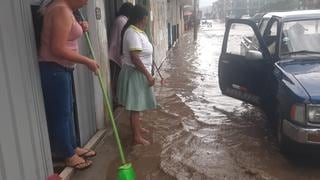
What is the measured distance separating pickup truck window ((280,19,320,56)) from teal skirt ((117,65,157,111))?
193 centimetres

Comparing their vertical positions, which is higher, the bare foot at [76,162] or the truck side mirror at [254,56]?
the truck side mirror at [254,56]

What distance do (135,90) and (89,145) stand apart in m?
0.93

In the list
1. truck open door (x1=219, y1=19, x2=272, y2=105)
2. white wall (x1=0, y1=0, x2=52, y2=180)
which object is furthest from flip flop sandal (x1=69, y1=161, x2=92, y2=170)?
truck open door (x1=219, y1=19, x2=272, y2=105)

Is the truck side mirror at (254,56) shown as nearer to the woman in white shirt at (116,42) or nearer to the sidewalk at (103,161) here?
the woman in white shirt at (116,42)

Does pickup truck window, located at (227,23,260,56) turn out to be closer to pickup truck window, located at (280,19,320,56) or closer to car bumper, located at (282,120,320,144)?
pickup truck window, located at (280,19,320,56)

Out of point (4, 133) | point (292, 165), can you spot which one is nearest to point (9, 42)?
point (4, 133)

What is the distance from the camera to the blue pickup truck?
12.6 ft

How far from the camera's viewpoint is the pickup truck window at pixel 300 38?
4965mm

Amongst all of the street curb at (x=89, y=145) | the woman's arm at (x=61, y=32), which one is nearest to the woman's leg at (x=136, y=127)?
the street curb at (x=89, y=145)

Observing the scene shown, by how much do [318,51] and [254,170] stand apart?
76.7 inches

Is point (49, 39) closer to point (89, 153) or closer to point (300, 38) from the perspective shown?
point (89, 153)

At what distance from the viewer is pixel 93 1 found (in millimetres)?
4973

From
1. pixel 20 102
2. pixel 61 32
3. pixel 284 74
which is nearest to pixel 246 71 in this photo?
pixel 284 74

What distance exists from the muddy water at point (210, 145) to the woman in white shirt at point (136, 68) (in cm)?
62
